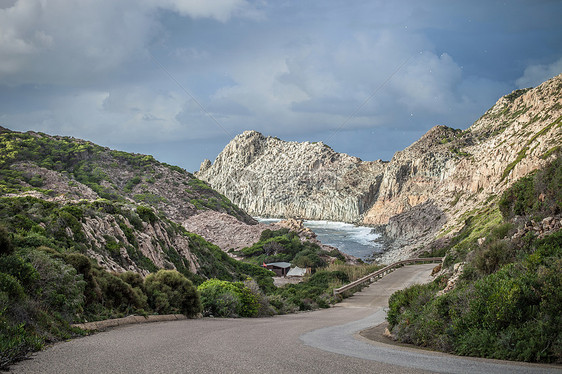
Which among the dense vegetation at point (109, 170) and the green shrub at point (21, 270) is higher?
the dense vegetation at point (109, 170)

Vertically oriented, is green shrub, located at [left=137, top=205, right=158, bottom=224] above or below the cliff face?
below

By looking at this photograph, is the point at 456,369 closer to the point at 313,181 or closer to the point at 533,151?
the point at 533,151

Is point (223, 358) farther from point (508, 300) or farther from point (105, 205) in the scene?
point (105, 205)

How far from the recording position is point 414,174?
387 ft

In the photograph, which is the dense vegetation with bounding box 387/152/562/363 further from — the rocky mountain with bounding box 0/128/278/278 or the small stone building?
the small stone building

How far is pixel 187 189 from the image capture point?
62.2m

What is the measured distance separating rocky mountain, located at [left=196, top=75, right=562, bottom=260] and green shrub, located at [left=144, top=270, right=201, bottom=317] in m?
12.4

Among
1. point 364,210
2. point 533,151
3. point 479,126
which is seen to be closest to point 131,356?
point 533,151

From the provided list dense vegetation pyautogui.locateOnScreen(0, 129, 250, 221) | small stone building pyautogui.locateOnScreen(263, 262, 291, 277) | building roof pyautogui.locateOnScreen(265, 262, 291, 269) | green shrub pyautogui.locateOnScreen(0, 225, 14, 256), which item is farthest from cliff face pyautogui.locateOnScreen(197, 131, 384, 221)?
green shrub pyautogui.locateOnScreen(0, 225, 14, 256)

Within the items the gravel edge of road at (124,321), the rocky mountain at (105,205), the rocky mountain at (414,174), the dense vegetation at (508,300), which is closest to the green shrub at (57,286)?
the gravel edge of road at (124,321)

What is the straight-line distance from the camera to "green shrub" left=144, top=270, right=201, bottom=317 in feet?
44.7

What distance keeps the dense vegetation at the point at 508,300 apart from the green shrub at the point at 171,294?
676 cm

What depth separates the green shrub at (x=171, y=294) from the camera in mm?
13625

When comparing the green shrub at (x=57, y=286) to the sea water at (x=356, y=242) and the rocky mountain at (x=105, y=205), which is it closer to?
the rocky mountain at (x=105, y=205)
